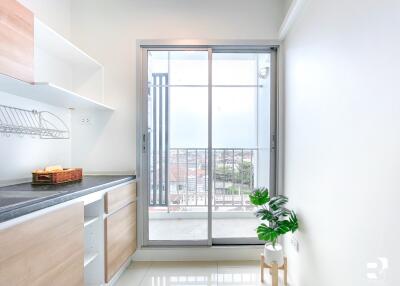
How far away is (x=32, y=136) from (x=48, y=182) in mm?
502

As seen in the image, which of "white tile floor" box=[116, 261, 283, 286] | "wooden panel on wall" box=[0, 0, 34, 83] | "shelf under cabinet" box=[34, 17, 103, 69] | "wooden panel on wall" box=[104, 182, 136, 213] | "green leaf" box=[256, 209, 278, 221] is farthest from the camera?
"white tile floor" box=[116, 261, 283, 286]

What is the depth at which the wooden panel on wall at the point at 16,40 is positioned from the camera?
4.20ft

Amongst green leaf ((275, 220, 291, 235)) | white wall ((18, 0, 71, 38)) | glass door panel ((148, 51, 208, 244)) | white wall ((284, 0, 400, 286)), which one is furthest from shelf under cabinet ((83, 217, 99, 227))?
white wall ((18, 0, 71, 38))

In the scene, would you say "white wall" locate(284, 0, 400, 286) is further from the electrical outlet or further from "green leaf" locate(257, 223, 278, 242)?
"green leaf" locate(257, 223, 278, 242)

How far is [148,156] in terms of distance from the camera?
271 cm

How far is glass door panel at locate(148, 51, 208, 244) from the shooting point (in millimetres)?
2744

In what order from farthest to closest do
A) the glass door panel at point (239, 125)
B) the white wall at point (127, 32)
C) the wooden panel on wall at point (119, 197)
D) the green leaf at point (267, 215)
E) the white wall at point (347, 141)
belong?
the glass door panel at point (239, 125) → the white wall at point (127, 32) → the green leaf at point (267, 215) → the wooden panel on wall at point (119, 197) → the white wall at point (347, 141)

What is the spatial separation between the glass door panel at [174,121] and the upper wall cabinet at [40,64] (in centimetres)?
57

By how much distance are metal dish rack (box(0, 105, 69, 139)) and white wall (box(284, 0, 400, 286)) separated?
7.07ft

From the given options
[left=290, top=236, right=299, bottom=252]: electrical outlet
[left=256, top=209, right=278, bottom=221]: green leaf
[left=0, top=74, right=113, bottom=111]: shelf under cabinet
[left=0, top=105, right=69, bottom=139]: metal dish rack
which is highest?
[left=0, top=74, right=113, bottom=111]: shelf under cabinet

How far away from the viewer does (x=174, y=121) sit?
279 cm

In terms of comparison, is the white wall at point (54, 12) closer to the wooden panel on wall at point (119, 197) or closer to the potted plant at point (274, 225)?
the wooden panel on wall at point (119, 197)

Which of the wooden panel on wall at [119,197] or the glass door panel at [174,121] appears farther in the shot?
the glass door panel at [174,121]

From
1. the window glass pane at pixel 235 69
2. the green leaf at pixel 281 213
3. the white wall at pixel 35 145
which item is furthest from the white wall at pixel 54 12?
the green leaf at pixel 281 213
